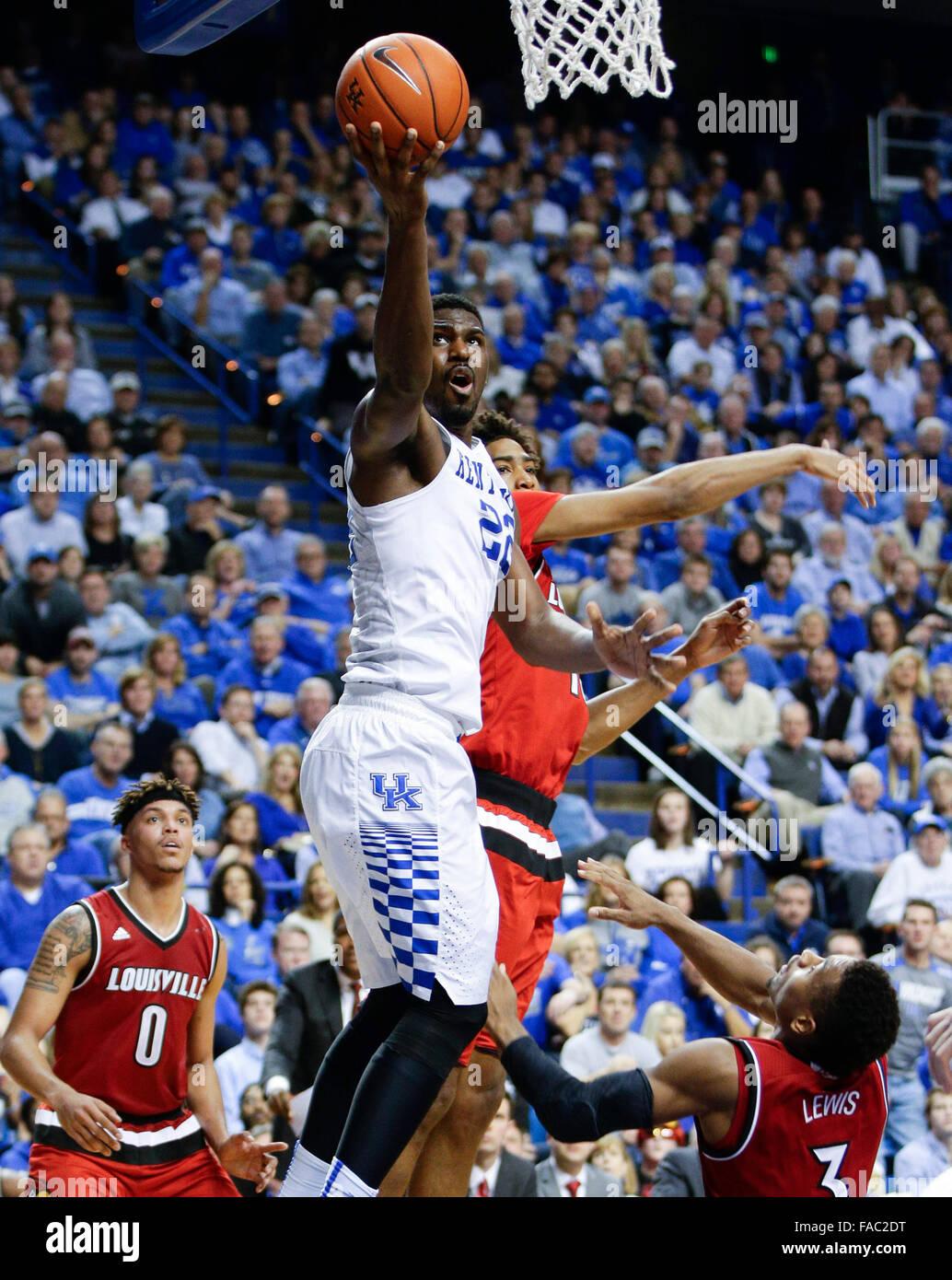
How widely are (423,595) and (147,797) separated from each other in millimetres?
1637

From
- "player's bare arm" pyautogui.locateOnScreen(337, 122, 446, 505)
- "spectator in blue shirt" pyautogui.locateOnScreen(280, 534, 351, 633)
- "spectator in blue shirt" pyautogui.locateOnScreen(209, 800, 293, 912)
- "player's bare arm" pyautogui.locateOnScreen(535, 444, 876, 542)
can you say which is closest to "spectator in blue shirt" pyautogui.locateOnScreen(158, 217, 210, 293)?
"spectator in blue shirt" pyautogui.locateOnScreen(280, 534, 351, 633)

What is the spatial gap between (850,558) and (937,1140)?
4.23 m

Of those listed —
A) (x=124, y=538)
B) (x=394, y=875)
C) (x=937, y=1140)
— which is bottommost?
(x=937, y=1140)

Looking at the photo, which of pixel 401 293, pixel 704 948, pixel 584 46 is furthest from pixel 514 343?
pixel 401 293

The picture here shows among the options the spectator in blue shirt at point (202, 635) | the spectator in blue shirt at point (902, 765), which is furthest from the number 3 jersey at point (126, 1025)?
the spectator in blue shirt at point (902, 765)

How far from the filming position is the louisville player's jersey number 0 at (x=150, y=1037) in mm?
4230

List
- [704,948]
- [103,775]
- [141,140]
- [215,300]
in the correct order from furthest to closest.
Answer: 1. [141,140]
2. [215,300]
3. [103,775]
4. [704,948]

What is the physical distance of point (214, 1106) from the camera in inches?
173

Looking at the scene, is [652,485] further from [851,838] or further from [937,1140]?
[851,838]

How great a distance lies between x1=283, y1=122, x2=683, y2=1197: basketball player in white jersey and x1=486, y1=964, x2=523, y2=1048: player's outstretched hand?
1.09 feet

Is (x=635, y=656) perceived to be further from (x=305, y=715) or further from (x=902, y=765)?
(x=902, y=765)

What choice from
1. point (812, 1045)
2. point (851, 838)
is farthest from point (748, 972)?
point (851, 838)

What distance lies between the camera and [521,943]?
3.83 metres
